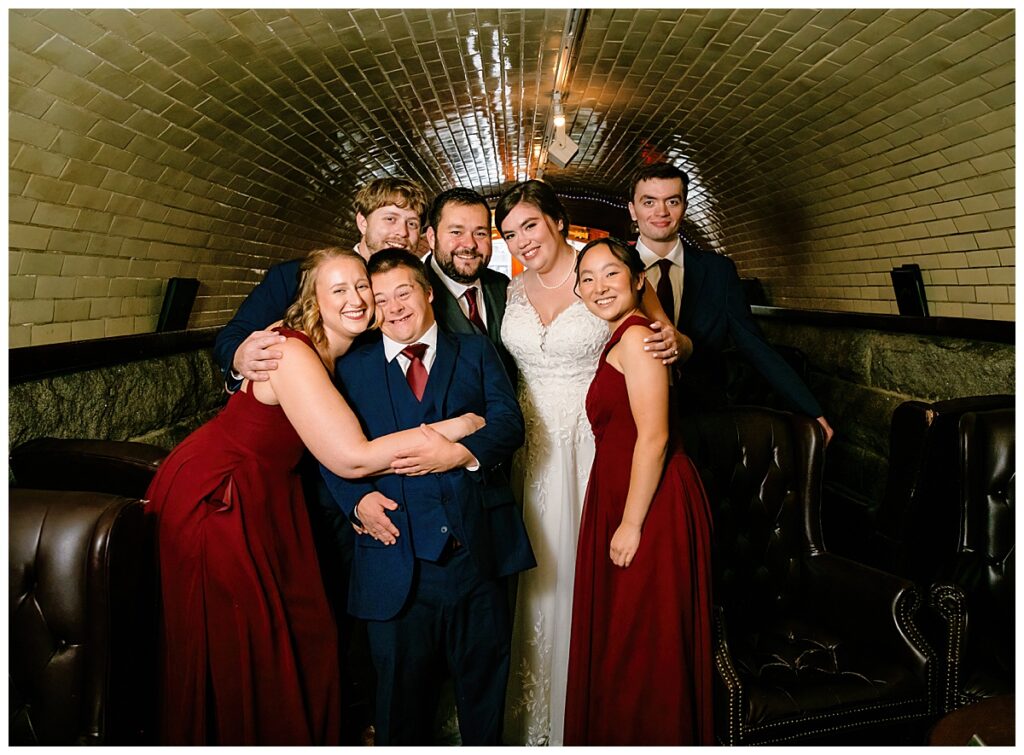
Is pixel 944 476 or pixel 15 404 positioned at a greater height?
pixel 15 404

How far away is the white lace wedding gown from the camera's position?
273cm

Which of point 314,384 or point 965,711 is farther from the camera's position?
point 314,384

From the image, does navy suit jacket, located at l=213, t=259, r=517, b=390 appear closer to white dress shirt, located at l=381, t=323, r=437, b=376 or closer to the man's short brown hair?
the man's short brown hair

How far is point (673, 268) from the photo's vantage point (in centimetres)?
349

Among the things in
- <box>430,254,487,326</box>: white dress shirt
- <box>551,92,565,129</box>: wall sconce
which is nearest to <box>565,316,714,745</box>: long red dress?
<box>430,254,487,326</box>: white dress shirt

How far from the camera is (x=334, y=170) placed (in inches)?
241

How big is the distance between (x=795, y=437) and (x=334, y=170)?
15.9 feet

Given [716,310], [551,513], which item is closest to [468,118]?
[716,310]

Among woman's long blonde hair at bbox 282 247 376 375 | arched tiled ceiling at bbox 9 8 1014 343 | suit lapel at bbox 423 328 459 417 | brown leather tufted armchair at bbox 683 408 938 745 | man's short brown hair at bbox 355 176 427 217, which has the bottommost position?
brown leather tufted armchair at bbox 683 408 938 745

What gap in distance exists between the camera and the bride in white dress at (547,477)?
2.73 meters

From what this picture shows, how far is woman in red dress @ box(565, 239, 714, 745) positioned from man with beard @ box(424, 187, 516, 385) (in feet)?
1.99

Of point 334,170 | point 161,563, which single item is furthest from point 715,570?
point 334,170

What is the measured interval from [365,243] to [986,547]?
2.87m

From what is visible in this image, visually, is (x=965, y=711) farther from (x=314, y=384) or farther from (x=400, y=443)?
(x=314, y=384)
